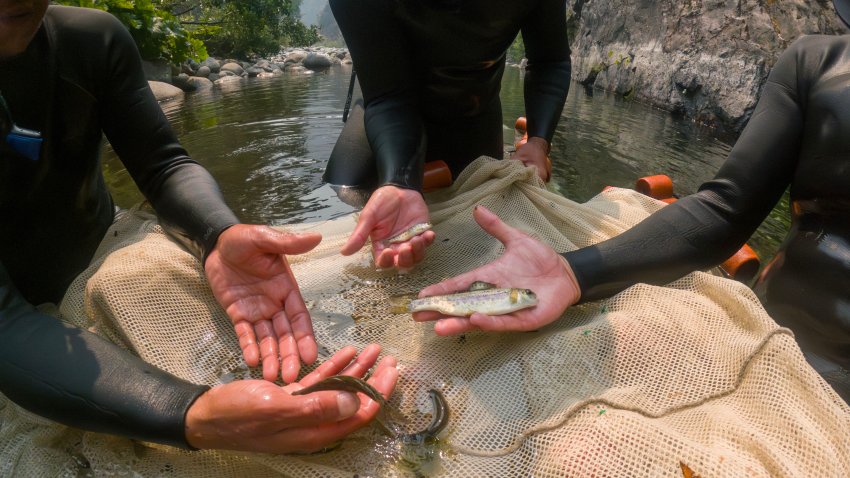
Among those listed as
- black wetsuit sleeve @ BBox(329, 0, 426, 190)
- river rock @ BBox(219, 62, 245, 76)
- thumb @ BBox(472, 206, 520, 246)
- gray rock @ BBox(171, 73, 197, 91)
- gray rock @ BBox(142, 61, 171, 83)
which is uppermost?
black wetsuit sleeve @ BBox(329, 0, 426, 190)

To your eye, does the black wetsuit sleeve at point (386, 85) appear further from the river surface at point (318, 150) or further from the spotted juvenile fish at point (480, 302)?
the river surface at point (318, 150)

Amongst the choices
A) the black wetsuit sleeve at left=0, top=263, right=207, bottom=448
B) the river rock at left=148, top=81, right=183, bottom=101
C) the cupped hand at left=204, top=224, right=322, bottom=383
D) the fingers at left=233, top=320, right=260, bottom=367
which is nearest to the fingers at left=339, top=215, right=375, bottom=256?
the cupped hand at left=204, top=224, right=322, bottom=383

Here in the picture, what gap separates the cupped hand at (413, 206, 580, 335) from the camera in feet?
6.45

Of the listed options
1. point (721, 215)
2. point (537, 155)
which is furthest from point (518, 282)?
point (537, 155)

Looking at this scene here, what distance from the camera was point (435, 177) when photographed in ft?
12.2

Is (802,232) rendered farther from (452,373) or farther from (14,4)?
(14,4)

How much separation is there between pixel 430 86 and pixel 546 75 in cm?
105

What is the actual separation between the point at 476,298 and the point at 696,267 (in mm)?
1085

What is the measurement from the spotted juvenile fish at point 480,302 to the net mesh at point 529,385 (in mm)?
141

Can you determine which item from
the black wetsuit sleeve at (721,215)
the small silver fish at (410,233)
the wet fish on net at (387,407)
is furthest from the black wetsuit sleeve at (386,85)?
the wet fish on net at (387,407)

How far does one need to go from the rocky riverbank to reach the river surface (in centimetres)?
85

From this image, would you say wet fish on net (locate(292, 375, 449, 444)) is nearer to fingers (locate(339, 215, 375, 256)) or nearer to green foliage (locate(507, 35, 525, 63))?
fingers (locate(339, 215, 375, 256))

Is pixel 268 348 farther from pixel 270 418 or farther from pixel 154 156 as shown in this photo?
pixel 154 156

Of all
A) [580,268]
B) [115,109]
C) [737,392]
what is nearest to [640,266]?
[580,268]
